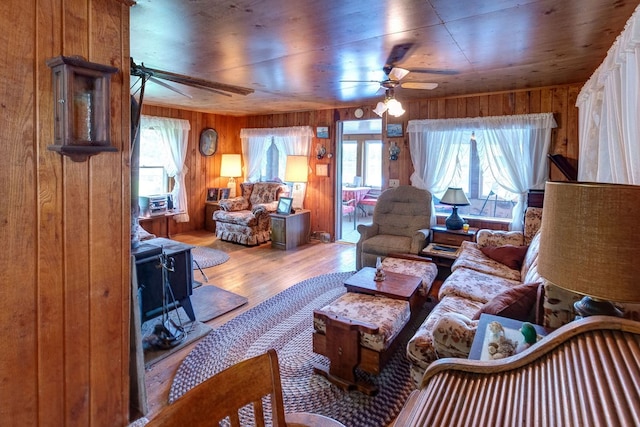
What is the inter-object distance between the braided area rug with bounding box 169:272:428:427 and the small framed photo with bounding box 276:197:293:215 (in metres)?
2.26

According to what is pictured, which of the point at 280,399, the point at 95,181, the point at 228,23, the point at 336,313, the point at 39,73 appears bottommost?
the point at 336,313

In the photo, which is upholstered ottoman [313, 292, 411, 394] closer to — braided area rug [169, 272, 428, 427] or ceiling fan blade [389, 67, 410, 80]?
braided area rug [169, 272, 428, 427]

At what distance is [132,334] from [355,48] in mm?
2551

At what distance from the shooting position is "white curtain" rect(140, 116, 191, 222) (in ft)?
20.3

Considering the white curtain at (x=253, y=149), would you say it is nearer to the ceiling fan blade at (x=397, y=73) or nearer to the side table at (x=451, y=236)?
the side table at (x=451, y=236)

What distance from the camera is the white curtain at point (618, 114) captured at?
1.85 meters

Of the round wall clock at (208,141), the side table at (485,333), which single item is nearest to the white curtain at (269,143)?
the round wall clock at (208,141)

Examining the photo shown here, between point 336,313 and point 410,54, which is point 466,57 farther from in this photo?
point 336,313

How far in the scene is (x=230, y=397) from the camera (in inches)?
35.6

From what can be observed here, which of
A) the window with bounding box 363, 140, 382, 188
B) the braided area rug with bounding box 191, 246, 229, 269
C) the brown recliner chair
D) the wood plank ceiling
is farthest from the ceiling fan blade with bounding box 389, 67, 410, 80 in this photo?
the window with bounding box 363, 140, 382, 188

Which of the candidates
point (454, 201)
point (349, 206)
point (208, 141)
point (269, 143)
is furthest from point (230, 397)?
point (349, 206)

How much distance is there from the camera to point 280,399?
98 centimetres

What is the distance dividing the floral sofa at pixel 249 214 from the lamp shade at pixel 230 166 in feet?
1.29

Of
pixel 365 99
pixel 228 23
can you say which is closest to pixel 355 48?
pixel 228 23
